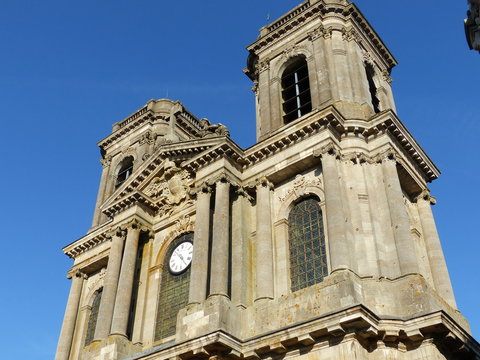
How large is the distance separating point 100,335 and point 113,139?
48.0 ft

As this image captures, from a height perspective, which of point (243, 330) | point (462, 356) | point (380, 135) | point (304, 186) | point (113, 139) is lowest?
point (462, 356)

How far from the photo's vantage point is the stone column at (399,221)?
56.1 feet

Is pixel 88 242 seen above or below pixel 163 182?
below

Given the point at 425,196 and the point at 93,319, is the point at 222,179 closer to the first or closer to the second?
the point at 425,196

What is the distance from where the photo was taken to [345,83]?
74.7 feet

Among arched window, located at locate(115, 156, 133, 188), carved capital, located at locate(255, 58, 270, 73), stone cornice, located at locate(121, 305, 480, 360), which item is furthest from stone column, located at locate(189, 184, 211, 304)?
arched window, located at locate(115, 156, 133, 188)

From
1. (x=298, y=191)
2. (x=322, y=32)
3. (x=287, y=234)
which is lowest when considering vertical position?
(x=287, y=234)

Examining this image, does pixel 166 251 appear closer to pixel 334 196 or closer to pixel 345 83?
pixel 334 196

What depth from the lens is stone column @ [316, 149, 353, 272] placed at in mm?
17000

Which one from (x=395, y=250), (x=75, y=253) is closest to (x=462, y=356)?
(x=395, y=250)

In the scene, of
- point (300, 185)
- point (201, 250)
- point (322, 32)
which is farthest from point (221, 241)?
point (322, 32)

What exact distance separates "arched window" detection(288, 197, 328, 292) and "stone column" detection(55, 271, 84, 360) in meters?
11.1

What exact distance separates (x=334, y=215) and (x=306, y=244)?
6.09 ft

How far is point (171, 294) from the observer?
2183 centimetres
